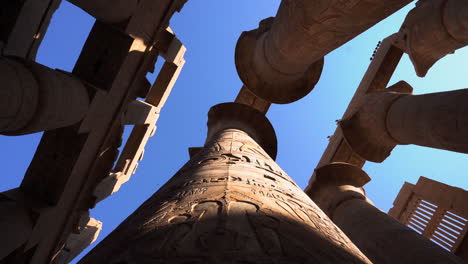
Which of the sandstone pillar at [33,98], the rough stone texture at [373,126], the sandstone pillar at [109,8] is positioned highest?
the rough stone texture at [373,126]

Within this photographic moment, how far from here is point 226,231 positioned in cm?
187

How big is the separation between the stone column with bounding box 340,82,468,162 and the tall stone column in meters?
3.36

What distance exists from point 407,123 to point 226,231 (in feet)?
18.9

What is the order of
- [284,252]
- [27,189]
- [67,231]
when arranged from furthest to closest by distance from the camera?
[67,231], [27,189], [284,252]

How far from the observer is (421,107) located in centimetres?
577

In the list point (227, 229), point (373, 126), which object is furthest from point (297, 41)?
point (227, 229)

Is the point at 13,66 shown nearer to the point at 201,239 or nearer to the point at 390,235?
the point at 201,239

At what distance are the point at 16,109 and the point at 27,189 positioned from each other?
3.42 m

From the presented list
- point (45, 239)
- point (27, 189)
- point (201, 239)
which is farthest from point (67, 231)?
point (201, 239)

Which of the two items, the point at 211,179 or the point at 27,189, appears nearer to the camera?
the point at 211,179

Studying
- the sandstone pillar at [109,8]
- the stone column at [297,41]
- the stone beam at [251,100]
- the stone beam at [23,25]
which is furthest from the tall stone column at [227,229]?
the stone beam at [251,100]

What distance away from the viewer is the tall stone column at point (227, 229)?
65.3 inches

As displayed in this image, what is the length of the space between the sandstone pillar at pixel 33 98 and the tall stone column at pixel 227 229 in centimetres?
179

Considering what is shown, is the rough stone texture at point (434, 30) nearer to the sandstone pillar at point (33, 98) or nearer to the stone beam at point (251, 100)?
the stone beam at point (251, 100)
